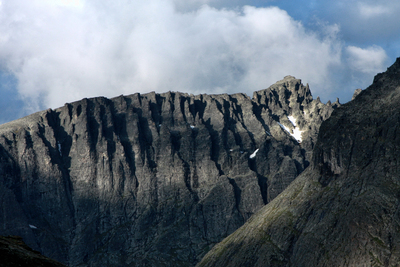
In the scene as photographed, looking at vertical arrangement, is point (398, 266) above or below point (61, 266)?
below

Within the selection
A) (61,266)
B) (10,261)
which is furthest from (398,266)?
(10,261)

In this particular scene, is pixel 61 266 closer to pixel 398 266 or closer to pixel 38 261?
pixel 38 261

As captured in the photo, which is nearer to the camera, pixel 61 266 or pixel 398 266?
pixel 61 266

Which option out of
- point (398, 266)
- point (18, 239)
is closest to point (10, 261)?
point (18, 239)

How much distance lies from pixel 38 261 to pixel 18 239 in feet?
88.1

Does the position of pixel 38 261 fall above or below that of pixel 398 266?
above

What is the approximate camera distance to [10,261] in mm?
105000

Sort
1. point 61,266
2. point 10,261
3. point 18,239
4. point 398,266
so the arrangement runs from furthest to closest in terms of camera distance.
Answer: point 398,266
point 18,239
point 61,266
point 10,261

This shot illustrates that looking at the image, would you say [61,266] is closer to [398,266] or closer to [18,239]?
[18,239]

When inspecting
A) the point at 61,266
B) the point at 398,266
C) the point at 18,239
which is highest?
the point at 18,239

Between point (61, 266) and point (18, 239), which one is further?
point (18, 239)

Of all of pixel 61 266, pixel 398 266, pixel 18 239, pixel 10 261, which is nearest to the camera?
pixel 10 261

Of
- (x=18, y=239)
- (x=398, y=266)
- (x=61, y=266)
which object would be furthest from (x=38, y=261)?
(x=398, y=266)

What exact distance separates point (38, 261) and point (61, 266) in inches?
232
